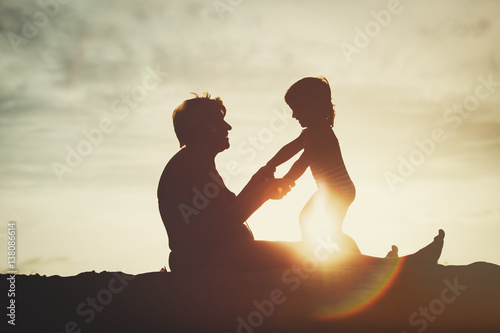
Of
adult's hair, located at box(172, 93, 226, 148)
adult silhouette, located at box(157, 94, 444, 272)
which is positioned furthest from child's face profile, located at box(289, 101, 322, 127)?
adult silhouette, located at box(157, 94, 444, 272)

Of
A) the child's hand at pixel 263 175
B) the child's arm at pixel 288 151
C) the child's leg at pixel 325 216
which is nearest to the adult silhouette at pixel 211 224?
the child's hand at pixel 263 175

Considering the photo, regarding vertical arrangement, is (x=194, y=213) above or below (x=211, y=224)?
above

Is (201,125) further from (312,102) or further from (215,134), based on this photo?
(312,102)

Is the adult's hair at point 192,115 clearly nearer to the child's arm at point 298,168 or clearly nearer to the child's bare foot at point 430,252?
the child's arm at point 298,168

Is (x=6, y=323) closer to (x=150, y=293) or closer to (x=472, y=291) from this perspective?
(x=150, y=293)

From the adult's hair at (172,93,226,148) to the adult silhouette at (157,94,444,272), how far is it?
240mm

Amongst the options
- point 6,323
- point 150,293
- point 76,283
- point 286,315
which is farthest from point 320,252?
point 6,323

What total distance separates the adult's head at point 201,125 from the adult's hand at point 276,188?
0.78 meters

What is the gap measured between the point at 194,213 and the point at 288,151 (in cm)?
293

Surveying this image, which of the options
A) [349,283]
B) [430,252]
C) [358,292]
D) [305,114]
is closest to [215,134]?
[349,283]

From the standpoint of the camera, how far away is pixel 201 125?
19.7ft

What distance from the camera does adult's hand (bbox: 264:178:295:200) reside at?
564cm

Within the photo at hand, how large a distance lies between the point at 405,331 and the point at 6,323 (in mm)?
3891

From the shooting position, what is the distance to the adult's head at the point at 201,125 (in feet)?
19.7
